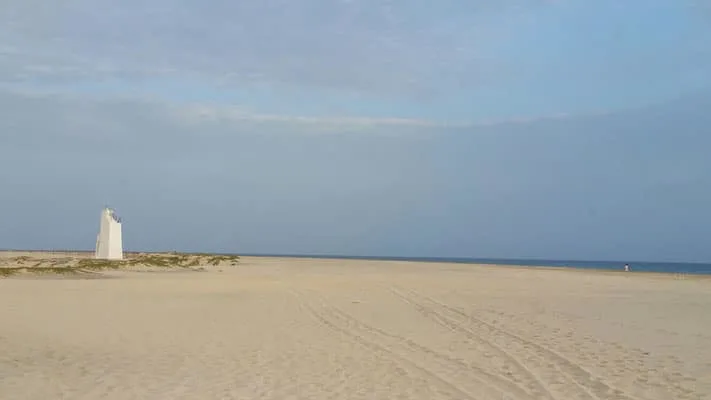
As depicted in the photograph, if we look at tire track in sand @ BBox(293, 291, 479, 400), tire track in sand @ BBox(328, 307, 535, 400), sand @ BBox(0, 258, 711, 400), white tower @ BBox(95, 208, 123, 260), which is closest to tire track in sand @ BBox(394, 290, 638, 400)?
sand @ BBox(0, 258, 711, 400)

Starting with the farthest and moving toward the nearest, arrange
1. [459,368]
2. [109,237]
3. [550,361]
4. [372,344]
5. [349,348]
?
1. [109,237]
2. [372,344]
3. [349,348]
4. [550,361]
5. [459,368]

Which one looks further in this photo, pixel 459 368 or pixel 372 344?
pixel 372 344

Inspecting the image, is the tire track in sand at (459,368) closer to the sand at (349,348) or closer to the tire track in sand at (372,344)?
the sand at (349,348)

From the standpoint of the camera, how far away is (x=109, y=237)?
156 ft

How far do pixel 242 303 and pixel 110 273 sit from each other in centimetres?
→ 1800

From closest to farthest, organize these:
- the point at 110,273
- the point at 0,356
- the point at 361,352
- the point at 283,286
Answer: the point at 0,356
the point at 361,352
the point at 283,286
the point at 110,273

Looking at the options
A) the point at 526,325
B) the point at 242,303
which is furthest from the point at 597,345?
the point at 242,303

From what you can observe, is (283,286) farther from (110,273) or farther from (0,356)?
(0,356)

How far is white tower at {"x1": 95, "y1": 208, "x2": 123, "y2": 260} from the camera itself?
47.3 metres

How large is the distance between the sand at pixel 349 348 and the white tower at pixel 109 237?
27.4 m

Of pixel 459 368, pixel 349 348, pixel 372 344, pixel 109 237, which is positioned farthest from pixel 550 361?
pixel 109 237

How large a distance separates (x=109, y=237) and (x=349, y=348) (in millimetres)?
39778

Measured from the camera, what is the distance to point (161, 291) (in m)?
23.6

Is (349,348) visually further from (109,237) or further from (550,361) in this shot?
(109,237)
